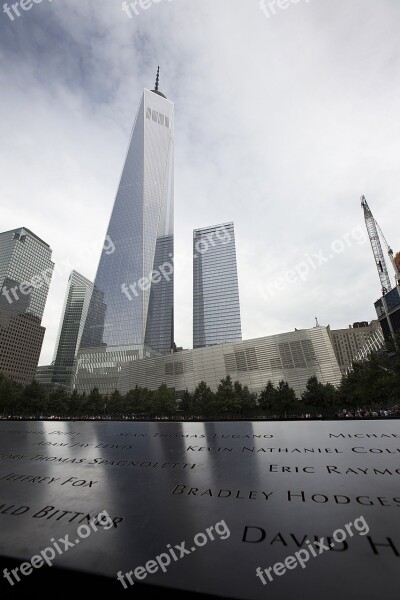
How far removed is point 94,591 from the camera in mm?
3809

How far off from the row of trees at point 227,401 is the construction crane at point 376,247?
370 ft

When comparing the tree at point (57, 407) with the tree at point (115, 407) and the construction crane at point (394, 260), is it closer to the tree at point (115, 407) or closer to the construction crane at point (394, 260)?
the tree at point (115, 407)

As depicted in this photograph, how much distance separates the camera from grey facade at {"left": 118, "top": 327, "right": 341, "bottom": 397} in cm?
10481

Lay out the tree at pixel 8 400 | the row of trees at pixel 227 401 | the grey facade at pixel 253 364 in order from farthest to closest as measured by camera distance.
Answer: the grey facade at pixel 253 364, the tree at pixel 8 400, the row of trees at pixel 227 401

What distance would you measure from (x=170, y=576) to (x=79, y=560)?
1378mm

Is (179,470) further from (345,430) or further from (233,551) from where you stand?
(345,430)

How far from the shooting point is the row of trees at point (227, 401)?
5044 centimetres

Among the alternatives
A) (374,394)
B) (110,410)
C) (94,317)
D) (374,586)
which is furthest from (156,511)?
(94,317)

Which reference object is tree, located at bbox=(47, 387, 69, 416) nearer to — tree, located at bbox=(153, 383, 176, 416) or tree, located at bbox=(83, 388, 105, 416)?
tree, located at bbox=(83, 388, 105, 416)

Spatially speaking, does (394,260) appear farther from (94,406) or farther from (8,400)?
(8,400)

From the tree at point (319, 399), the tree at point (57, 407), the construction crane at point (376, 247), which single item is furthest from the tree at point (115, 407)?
the construction crane at point (376, 247)

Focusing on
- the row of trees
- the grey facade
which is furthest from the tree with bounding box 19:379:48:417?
the grey facade

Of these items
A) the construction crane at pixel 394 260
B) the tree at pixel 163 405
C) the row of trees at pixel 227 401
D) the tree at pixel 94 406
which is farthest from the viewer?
the construction crane at pixel 394 260

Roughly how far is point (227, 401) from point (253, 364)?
5016 cm
